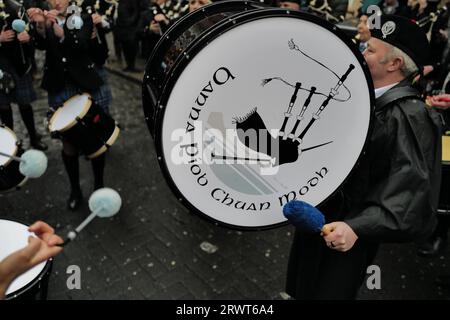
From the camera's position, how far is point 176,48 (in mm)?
1804

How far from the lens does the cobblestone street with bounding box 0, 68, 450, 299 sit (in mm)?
3012

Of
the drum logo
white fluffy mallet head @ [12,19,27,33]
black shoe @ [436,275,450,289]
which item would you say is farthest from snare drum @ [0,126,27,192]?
black shoe @ [436,275,450,289]

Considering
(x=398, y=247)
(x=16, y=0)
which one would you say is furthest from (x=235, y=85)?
(x=16, y=0)

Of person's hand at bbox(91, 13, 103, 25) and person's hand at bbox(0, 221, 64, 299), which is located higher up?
person's hand at bbox(0, 221, 64, 299)

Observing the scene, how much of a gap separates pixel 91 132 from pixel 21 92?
62.4 inches

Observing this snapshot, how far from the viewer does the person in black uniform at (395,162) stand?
1803 millimetres

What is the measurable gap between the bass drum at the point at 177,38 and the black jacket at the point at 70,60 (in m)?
1.73

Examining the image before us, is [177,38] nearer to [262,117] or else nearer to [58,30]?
[262,117]

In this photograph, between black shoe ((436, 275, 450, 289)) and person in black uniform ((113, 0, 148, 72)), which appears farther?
person in black uniform ((113, 0, 148, 72))

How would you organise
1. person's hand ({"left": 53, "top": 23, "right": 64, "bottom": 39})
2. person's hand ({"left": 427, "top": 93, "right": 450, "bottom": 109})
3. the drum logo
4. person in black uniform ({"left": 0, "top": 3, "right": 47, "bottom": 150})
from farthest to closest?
1. person in black uniform ({"left": 0, "top": 3, "right": 47, "bottom": 150})
2. person's hand ({"left": 53, "top": 23, "right": 64, "bottom": 39})
3. person's hand ({"left": 427, "top": 93, "right": 450, "bottom": 109})
4. the drum logo

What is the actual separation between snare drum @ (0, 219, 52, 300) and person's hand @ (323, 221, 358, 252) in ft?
4.13

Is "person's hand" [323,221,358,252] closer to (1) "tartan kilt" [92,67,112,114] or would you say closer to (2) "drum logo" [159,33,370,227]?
(2) "drum logo" [159,33,370,227]

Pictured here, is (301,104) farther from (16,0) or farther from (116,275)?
(16,0)

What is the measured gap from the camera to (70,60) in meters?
3.64
